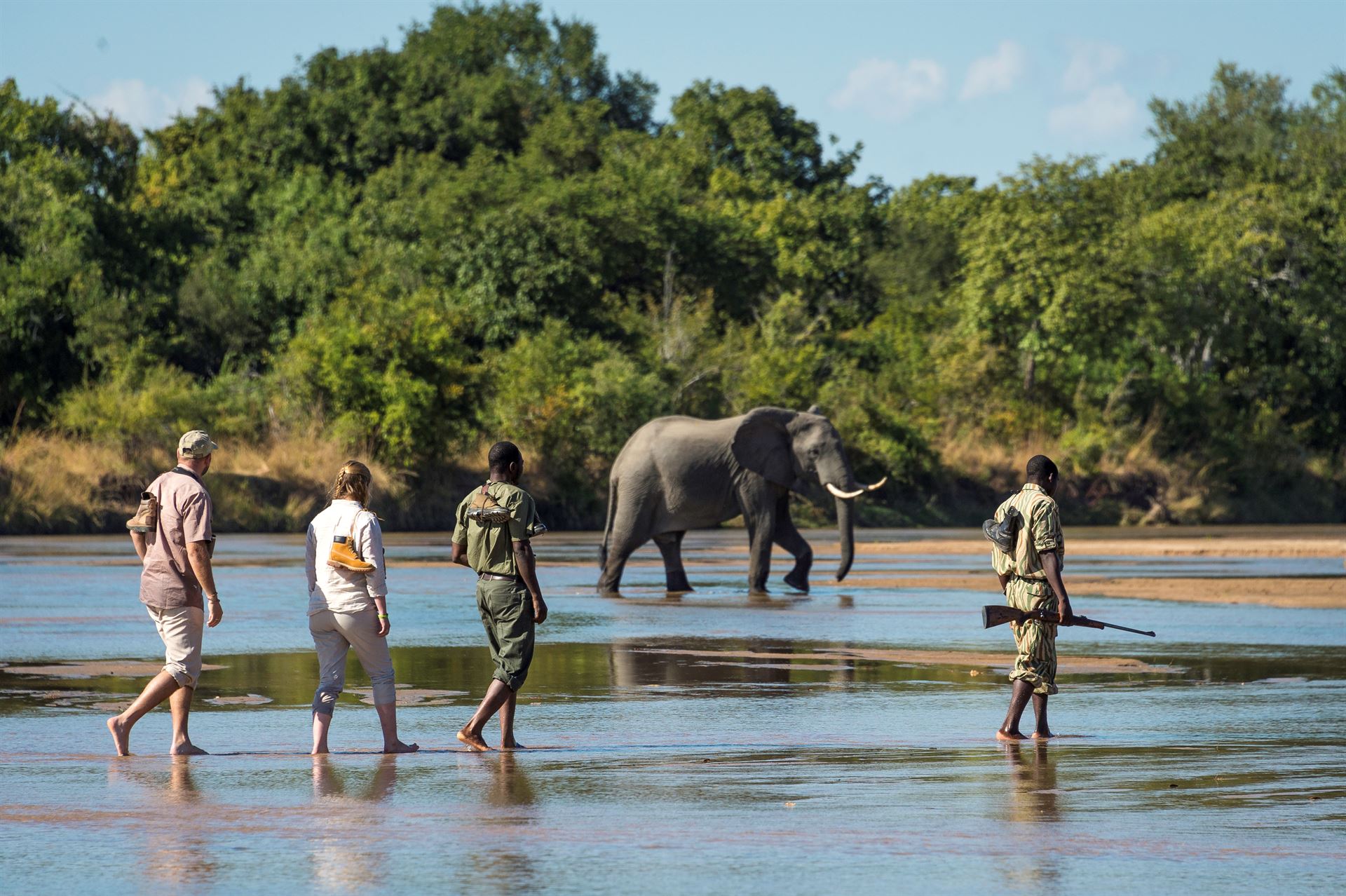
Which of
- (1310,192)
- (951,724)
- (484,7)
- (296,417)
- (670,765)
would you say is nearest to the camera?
(670,765)

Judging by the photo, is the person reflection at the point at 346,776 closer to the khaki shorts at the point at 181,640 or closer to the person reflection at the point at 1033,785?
the khaki shorts at the point at 181,640

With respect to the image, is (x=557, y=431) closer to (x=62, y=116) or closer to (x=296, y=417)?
(x=296, y=417)

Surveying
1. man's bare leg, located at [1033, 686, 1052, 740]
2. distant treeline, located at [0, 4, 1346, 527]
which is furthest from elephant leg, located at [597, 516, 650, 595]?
distant treeline, located at [0, 4, 1346, 527]

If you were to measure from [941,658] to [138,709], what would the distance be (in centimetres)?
759

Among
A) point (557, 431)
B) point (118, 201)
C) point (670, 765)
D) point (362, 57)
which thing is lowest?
point (670, 765)

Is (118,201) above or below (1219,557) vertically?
above

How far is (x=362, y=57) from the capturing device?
258 ft

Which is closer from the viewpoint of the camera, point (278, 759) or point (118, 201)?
point (278, 759)

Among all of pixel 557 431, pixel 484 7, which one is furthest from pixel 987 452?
pixel 484 7

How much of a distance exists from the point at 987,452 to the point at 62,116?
29.0 metres

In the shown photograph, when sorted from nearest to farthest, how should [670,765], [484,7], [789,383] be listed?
1. [670,765]
2. [789,383]
3. [484,7]

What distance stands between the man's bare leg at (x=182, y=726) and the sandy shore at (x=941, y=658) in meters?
6.08

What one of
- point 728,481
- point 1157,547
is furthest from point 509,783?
point 1157,547

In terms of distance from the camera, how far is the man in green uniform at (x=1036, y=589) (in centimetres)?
1093
